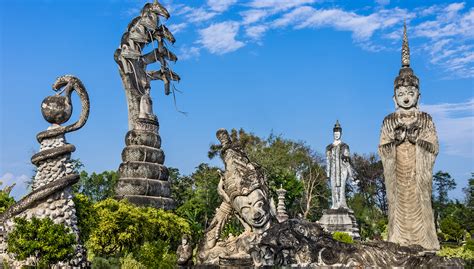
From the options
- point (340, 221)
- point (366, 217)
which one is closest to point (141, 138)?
point (340, 221)

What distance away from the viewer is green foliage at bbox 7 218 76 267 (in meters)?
11.0

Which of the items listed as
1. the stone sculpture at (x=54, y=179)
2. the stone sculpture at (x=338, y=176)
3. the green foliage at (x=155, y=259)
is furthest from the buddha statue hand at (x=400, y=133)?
the stone sculpture at (x=338, y=176)

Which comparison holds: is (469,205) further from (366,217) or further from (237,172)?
(237,172)

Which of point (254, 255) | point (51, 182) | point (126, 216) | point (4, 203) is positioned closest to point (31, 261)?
point (51, 182)

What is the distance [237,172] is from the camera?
31.0 ft

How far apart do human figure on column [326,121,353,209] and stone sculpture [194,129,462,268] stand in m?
18.3

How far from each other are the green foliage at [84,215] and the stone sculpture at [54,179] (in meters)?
0.52

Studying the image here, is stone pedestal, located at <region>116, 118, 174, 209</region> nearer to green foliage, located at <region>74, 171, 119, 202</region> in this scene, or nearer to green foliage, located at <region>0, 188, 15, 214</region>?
green foliage, located at <region>0, 188, 15, 214</region>

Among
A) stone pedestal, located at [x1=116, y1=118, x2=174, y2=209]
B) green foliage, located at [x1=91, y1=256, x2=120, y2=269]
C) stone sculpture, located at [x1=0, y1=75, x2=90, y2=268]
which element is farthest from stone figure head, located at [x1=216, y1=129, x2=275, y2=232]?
stone pedestal, located at [x1=116, y1=118, x2=174, y2=209]

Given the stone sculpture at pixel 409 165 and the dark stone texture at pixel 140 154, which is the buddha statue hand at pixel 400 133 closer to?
the stone sculpture at pixel 409 165

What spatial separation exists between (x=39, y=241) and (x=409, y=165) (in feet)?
24.6

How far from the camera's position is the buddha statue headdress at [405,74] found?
11.0 metres

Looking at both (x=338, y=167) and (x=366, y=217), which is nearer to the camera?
(x=338, y=167)

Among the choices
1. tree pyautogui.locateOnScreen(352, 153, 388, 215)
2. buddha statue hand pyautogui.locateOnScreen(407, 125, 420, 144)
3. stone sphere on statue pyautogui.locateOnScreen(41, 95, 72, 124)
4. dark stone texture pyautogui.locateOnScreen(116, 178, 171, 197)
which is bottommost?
buddha statue hand pyautogui.locateOnScreen(407, 125, 420, 144)
